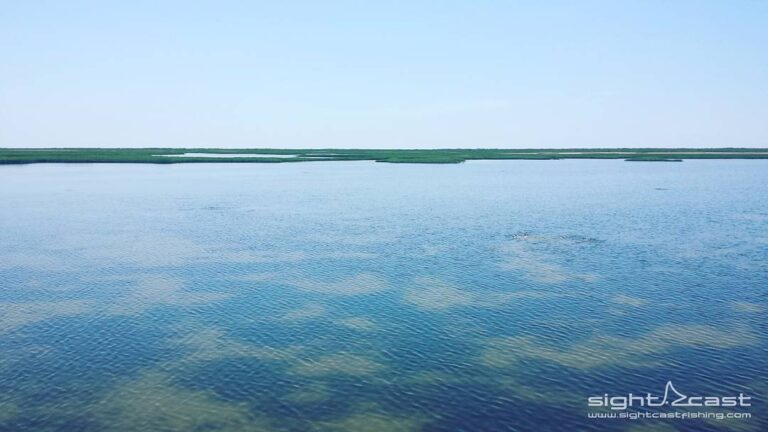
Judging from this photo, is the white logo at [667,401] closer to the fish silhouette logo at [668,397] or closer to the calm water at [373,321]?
the fish silhouette logo at [668,397]

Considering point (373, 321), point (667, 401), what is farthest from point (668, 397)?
point (373, 321)

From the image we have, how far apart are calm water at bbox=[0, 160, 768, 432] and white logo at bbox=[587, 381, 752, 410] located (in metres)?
0.41

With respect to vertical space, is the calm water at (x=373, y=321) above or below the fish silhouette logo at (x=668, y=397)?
above

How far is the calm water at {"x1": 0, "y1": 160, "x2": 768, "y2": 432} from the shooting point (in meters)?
17.0

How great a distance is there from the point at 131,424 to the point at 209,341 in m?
6.48

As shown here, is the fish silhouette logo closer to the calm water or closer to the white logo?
the white logo

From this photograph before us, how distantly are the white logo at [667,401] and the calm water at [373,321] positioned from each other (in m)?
0.41

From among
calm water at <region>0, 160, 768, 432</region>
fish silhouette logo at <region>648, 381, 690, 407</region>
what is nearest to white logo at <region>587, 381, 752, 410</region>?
fish silhouette logo at <region>648, 381, 690, 407</region>

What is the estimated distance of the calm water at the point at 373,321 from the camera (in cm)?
1698

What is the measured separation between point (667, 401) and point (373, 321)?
11842 millimetres

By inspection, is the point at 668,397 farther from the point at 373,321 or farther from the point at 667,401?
the point at 373,321

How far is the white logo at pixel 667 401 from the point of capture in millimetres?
16922

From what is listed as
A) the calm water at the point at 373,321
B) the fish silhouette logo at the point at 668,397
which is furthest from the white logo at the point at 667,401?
the calm water at the point at 373,321

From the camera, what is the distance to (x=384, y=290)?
29.5m
